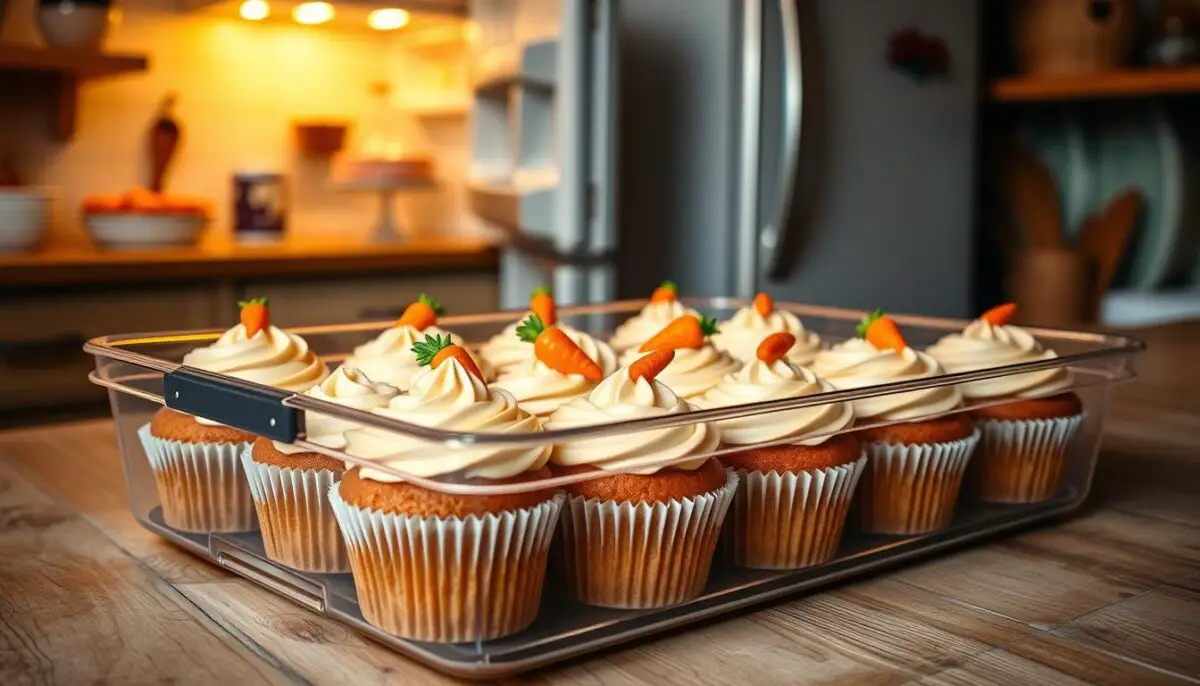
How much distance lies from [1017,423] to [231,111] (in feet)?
8.79

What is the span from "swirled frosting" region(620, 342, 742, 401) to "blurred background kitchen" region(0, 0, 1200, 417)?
1.31 m

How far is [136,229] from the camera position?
2.62 metres

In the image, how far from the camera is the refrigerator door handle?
8.51ft

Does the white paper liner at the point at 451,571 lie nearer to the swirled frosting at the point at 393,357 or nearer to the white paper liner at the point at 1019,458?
the swirled frosting at the point at 393,357

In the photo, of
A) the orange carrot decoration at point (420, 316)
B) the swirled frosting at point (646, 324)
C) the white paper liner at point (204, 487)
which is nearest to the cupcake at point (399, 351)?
the orange carrot decoration at point (420, 316)

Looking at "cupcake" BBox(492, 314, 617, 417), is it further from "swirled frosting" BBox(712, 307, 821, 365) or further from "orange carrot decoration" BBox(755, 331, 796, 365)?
"swirled frosting" BBox(712, 307, 821, 365)

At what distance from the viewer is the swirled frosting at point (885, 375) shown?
996 mm

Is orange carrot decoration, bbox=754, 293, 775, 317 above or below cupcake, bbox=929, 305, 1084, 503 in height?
above

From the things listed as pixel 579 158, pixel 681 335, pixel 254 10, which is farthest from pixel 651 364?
pixel 254 10

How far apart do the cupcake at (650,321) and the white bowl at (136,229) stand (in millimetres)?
1598

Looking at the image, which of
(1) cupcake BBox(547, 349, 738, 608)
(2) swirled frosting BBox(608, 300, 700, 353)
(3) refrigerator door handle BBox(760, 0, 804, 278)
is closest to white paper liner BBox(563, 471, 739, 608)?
(1) cupcake BBox(547, 349, 738, 608)

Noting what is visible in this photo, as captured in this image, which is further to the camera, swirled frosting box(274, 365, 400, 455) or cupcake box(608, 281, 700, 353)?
cupcake box(608, 281, 700, 353)

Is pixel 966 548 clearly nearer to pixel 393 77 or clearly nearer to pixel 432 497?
pixel 432 497

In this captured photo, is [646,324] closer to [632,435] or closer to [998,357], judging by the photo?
[998,357]
